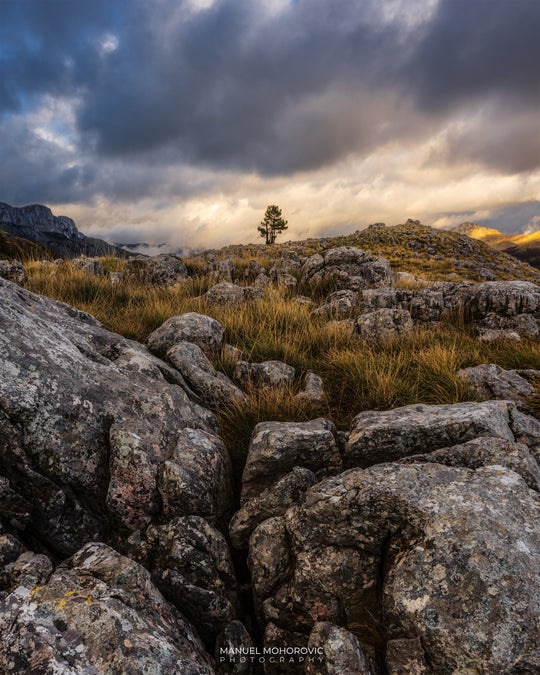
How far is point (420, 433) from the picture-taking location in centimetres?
305

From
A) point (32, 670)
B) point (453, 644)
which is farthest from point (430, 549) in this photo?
point (32, 670)

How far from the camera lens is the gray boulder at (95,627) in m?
1.56

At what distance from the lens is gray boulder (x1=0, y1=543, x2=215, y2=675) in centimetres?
156

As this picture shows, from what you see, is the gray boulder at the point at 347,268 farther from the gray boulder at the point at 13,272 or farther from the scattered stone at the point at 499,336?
the gray boulder at the point at 13,272

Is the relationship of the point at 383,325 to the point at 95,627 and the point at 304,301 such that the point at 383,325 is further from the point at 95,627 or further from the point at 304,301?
the point at 95,627

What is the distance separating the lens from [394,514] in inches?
86.7

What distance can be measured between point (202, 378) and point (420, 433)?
2.75 m

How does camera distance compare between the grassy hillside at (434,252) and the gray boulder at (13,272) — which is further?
the grassy hillside at (434,252)

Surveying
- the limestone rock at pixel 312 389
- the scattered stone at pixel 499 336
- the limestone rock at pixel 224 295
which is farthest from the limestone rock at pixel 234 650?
the scattered stone at pixel 499 336

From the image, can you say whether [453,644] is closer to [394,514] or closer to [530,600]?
[530,600]

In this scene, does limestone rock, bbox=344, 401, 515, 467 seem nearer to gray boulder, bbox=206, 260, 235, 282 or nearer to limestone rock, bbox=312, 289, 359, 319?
limestone rock, bbox=312, 289, 359, 319

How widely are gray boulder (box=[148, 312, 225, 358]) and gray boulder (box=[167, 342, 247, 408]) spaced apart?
1.92 ft

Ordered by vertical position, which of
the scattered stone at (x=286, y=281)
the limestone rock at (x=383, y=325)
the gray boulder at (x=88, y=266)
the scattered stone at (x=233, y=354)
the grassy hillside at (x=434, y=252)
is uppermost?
the grassy hillside at (x=434, y=252)

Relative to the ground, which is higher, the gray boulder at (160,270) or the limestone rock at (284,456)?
the gray boulder at (160,270)
